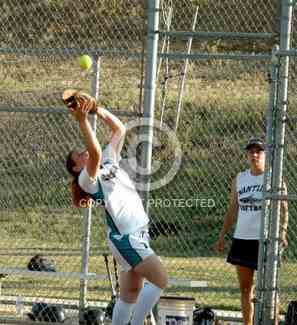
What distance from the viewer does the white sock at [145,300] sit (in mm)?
8594

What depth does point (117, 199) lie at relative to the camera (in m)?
8.55

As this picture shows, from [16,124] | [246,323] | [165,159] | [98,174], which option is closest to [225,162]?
[165,159]

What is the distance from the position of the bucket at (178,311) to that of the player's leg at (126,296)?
706 mm

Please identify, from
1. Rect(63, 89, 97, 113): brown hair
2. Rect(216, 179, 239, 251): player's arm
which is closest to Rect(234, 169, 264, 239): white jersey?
Rect(216, 179, 239, 251): player's arm

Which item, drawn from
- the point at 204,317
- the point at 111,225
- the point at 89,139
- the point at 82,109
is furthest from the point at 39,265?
the point at 82,109

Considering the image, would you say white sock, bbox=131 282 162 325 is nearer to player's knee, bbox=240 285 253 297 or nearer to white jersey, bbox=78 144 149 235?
white jersey, bbox=78 144 149 235

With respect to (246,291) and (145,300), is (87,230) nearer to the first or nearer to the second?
(246,291)

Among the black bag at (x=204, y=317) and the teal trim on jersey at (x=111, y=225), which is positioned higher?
the teal trim on jersey at (x=111, y=225)

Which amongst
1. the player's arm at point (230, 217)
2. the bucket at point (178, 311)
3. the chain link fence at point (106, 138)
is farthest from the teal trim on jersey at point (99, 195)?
the chain link fence at point (106, 138)

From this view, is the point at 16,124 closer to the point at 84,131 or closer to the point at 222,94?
the point at 222,94

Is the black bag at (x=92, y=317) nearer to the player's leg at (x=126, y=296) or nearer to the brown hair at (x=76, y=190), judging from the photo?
the player's leg at (x=126, y=296)

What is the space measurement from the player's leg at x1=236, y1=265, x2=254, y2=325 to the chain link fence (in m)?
2.82

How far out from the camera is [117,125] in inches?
351

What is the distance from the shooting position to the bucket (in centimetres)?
932
